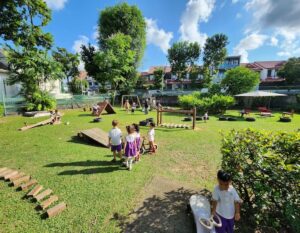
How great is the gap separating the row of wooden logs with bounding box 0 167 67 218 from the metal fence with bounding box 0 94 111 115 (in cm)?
1387

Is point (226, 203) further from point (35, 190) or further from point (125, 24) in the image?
point (125, 24)

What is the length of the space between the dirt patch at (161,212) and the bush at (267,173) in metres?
1.13

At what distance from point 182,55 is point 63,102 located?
30533mm

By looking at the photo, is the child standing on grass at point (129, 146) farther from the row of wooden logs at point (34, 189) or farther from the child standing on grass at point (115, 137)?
the row of wooden logs at point (34, 189)

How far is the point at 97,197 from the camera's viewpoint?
362 centimetres

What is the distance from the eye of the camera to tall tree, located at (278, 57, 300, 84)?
28.7 metres

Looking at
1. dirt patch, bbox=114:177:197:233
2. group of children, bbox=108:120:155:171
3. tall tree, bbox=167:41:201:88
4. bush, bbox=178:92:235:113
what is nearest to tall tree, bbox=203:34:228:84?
tall tree, bbox=167:41:201:88

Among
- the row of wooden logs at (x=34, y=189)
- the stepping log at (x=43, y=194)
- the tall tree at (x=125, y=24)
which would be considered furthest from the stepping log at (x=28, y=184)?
the tall tree at (x=125, y=24)

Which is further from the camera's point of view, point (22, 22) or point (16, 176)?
point (22, 22)

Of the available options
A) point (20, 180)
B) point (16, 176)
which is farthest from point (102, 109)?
point (20, 180)

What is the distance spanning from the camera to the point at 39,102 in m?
16.3

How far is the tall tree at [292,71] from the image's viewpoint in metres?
28.7

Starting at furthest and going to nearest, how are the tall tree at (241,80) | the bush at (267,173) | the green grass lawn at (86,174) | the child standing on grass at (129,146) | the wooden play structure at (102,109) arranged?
the tall tree at (241,80)
the wooden play structure at (102,109)
the child standing on grass at (129,146)
the green grass lawn at (86,174)
the bush at (267,173)

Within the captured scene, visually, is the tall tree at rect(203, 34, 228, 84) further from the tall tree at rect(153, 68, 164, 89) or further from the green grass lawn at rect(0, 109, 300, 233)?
the green grass lawn at rect(0, 109, 300, 233)
